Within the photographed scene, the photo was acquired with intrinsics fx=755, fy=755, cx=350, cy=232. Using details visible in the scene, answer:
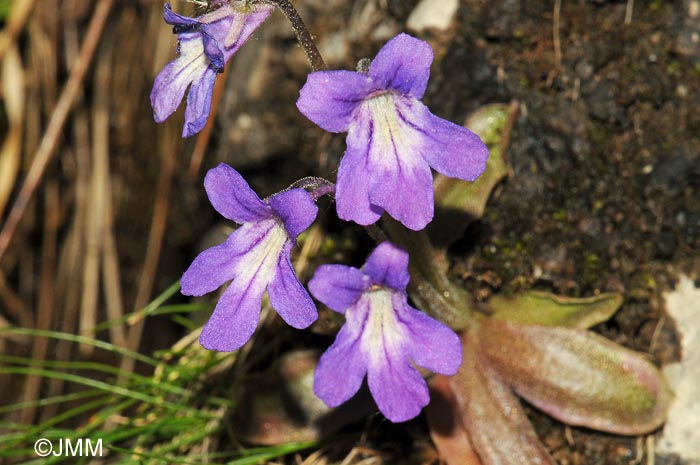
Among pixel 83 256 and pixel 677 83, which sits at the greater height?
pixel 677 83

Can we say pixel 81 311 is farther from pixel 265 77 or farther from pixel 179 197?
pixel 265 77

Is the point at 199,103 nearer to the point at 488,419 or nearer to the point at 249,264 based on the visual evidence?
the point at 249,264

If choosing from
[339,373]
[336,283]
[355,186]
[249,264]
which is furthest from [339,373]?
[355,186]

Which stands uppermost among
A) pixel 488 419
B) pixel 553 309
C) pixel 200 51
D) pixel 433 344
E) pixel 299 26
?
pixel 299 26

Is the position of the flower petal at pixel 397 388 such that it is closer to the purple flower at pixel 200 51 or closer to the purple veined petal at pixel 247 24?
the purple flower at pixel 200 51

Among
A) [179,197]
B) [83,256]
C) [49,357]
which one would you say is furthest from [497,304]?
[49,357]

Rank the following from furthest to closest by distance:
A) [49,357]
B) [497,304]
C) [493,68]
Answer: [49,357] → [493,68] → [497,304]

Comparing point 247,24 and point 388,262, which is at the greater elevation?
point 247,24
